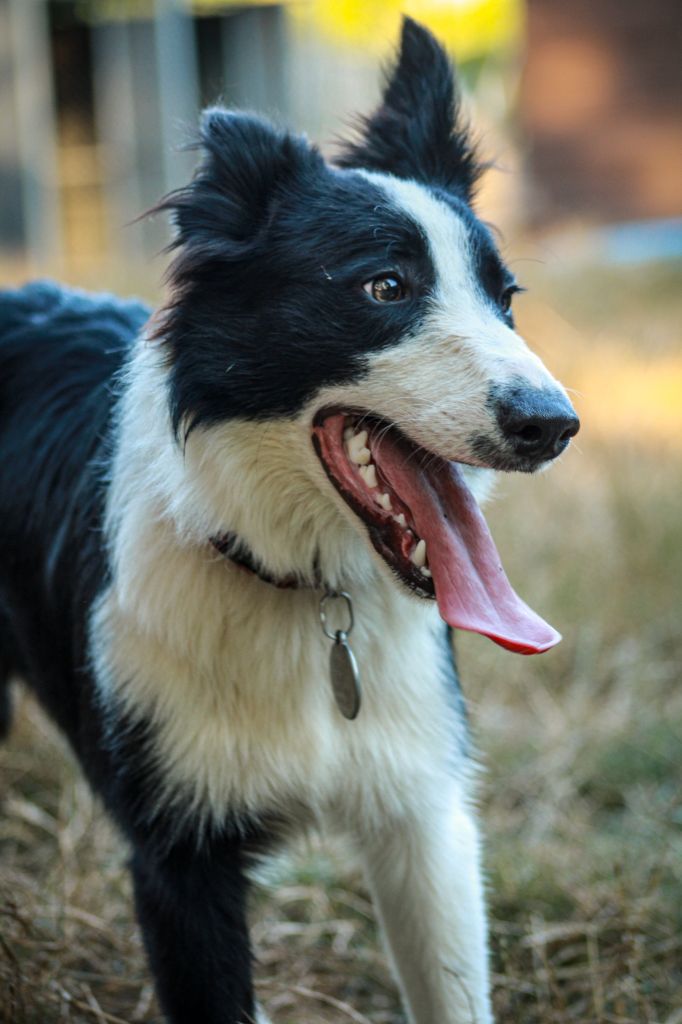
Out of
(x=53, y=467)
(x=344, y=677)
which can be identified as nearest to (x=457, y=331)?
(x=344, y=677)

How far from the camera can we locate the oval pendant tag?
89.6 inches

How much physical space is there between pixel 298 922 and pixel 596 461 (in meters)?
3.10

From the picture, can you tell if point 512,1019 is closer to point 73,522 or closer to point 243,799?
point 243,799

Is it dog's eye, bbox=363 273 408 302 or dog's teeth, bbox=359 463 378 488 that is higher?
dog's eye, bbox=363 273 408 302

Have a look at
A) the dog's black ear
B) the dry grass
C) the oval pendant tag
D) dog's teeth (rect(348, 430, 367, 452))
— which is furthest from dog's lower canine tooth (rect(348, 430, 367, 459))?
the dry grass

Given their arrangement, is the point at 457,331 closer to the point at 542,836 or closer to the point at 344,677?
the point at 344,677

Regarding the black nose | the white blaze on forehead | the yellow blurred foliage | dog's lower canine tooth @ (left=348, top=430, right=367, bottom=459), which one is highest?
the yellow blurred foliage

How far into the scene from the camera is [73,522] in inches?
104

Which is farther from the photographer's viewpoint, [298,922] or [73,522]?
[298,922]

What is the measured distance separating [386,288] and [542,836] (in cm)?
183

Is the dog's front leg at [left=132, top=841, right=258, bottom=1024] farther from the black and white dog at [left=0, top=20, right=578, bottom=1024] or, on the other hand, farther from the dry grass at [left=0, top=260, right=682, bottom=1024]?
the dry grass at [left=0, top=260, right=682, bottom=1024]

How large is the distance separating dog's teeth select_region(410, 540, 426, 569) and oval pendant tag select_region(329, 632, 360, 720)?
0.88 ft

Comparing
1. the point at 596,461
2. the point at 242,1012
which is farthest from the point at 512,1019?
the point at 596,461

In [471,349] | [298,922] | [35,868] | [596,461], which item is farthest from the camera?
[596,461]
